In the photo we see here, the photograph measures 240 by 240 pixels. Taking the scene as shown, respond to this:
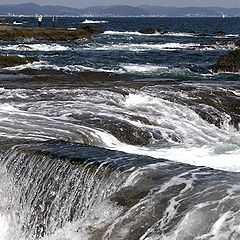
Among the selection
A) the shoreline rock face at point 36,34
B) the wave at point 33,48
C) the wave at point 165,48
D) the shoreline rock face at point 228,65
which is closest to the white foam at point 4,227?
the shoreline rock face at point 228,65

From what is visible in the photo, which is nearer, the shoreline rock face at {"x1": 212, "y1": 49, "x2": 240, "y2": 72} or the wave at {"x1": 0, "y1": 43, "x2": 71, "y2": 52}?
the shoreline rock face at {"x1": 212, "y1": 49, "x2": 240, "y2": 72}

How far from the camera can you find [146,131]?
13531mm

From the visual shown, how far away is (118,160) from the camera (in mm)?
9109

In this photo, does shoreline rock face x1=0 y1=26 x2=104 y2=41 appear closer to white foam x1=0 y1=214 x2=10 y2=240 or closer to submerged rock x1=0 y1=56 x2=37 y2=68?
submerged rock x1=0 y1=56 x2=37 y2=68

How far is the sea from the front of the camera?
23.1ft

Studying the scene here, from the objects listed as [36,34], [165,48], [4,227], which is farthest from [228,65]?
[36,34]

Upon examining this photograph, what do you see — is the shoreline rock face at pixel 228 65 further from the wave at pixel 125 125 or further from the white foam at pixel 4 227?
the white foam at pixel 4 227

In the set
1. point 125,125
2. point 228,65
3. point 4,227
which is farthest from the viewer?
point 228,65

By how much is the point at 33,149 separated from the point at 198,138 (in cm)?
537

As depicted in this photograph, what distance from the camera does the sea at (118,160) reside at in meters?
7.04

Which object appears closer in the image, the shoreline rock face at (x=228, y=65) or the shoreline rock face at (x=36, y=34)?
the shoreline rock face at (x=228, y=65)

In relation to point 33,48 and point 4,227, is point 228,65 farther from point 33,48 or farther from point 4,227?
point 4,227

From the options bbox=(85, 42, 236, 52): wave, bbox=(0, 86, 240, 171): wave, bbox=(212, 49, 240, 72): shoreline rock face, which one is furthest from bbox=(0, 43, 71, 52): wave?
bbox=(0, 86, 240, 171): wave

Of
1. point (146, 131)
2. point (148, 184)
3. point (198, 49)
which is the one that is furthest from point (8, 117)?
point (198, 49)
